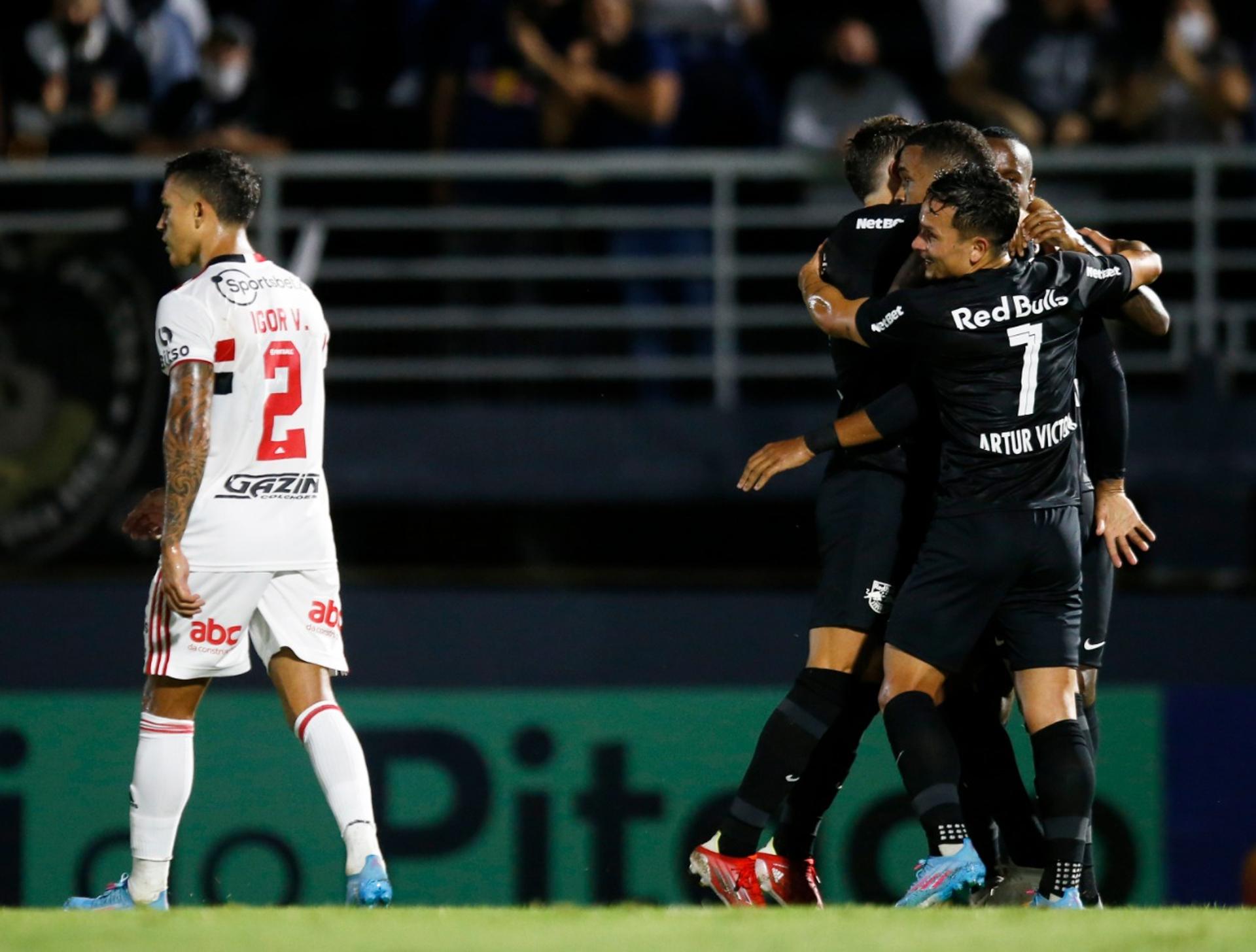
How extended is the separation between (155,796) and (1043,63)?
6626 millimetres

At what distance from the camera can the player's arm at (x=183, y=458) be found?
5.96m

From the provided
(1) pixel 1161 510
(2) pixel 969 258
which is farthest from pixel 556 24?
(2) pixel 969 258

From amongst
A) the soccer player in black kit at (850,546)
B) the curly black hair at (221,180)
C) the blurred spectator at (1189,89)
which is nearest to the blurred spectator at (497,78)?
the blurred spectator at (1189,89)

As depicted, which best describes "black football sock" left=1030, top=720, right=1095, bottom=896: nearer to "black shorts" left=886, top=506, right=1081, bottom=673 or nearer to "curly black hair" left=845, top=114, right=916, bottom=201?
"black shorts" left=886, top=506, right=1081, bottom=673

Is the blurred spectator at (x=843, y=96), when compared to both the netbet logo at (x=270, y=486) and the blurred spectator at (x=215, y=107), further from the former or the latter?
the netbet logo at (x=270, y=486)

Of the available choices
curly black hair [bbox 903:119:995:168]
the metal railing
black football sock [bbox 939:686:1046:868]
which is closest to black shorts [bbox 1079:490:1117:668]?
black football sock [bbox 939:686:1046:868]

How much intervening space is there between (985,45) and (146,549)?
4.88 meters

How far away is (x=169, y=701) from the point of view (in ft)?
→ 20.2

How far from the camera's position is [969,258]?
5.85m

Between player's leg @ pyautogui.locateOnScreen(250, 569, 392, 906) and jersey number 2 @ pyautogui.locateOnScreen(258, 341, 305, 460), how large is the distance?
0.36 meters

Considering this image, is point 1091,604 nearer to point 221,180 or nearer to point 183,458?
A: point 183,458

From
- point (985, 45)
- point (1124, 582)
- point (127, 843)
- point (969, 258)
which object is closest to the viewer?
point (969, 258)

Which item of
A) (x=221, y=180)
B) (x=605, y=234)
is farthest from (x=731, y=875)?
(x=605, y=234)

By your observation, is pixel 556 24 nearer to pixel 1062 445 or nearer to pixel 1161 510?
pixel 1161 510
